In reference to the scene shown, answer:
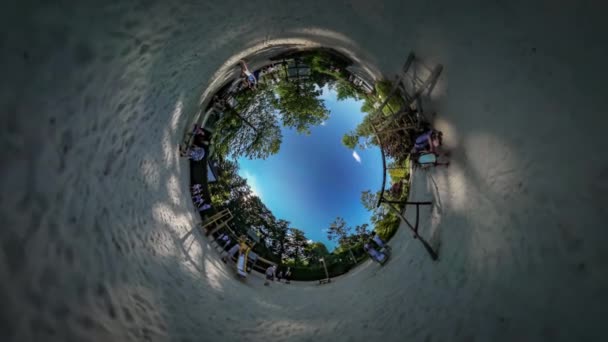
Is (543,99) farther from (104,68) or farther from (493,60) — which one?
(104,68)

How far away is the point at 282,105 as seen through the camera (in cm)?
1184

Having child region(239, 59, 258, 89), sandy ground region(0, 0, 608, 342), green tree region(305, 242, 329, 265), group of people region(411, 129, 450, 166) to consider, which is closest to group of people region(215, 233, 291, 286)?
green tree region(305, 242, 329, 265)

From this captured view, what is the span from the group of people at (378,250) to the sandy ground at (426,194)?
1.51 meters

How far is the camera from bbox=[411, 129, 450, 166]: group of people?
5.45 meters

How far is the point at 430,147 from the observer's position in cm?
568

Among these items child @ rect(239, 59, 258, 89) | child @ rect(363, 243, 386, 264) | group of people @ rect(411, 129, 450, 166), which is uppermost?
child @ rect(239, 59, 258, 89)

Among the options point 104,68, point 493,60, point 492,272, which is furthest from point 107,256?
point 493,60

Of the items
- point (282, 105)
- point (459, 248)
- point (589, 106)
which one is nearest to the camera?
point (589, 106)

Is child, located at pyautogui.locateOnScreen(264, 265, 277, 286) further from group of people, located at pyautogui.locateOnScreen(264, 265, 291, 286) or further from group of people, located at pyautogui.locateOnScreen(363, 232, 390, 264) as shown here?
group of people, located at pyautogui.locateOnScreen(363, 232, 390, 264)

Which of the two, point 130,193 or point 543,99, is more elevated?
point 130,193

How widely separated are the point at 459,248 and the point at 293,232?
8.65 m

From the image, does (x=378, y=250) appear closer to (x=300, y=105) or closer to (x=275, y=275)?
(x=275, y=275)

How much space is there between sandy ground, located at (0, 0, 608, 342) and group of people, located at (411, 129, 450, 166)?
226 mm

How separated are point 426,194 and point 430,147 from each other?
157 centimetres
